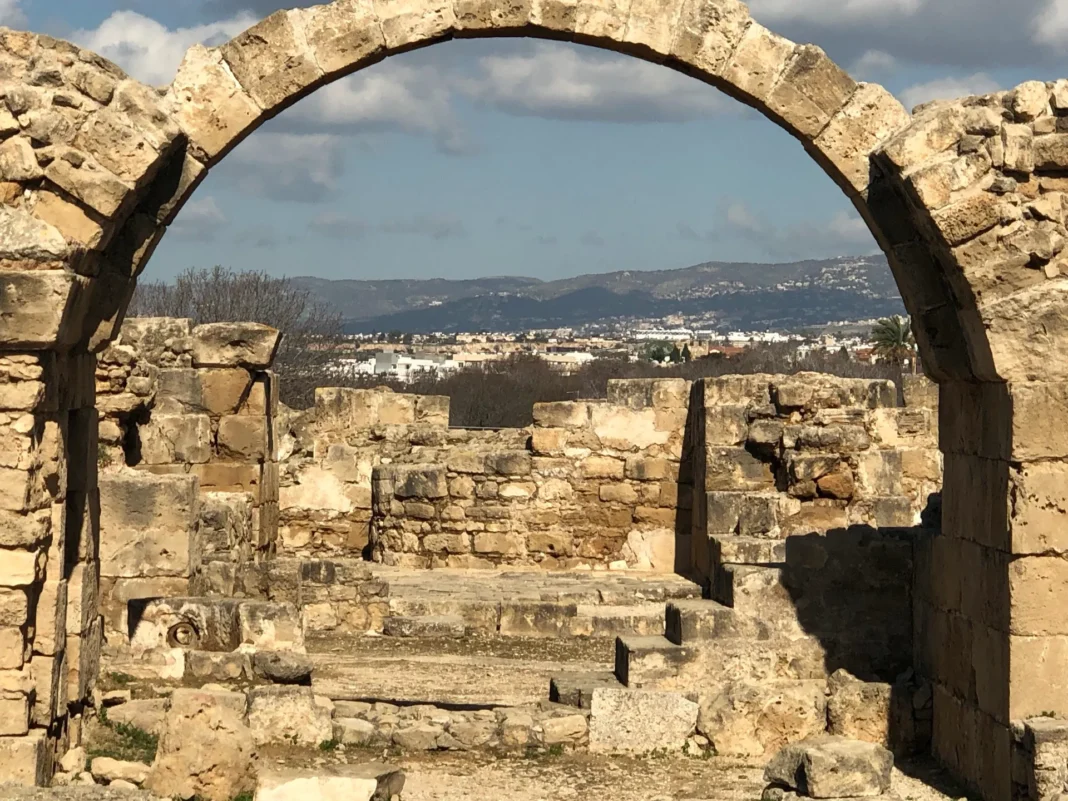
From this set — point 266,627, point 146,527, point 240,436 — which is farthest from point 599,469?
point 266,627

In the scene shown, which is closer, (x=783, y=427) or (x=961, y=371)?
(x=961, y=371)

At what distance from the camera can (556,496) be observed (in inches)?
625

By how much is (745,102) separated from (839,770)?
311 centimetres

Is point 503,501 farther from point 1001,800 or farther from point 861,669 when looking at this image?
point 1001,800

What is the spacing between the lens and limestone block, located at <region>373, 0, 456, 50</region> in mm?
7406

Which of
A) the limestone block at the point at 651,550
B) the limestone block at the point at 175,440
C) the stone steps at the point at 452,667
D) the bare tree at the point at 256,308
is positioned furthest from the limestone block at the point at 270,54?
the bare tree at the point at 256,308

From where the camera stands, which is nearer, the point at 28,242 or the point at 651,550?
the point at 28,242

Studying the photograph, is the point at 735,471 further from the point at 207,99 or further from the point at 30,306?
the point at 30,306

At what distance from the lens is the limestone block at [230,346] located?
14.0 m

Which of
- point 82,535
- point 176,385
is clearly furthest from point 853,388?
point 82,535

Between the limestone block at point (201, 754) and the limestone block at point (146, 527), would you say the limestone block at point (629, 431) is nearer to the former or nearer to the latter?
the limestone block at point (146, 527)

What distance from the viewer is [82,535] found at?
770 centimetres

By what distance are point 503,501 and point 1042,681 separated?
361 inches

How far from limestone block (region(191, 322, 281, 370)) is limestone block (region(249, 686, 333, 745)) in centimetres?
605
